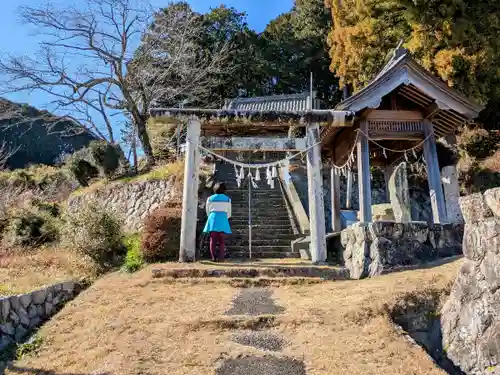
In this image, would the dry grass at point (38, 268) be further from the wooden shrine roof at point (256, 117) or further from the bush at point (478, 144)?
the bush at point (478, 144)

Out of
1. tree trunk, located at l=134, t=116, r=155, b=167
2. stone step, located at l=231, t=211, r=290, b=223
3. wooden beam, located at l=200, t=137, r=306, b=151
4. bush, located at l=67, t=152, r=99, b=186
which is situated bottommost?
stone step, located at l=231, t=211, r=290, b=223

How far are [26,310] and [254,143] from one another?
247 inches

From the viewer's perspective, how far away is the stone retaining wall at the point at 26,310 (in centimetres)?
669

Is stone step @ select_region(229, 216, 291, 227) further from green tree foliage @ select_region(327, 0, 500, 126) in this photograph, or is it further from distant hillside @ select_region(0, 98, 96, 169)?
distant hillside @ select_region(0, 98, 96, 169)

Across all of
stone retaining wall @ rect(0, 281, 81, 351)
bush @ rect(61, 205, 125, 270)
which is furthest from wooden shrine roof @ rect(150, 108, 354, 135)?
stone retaining wall @ rect(0, 281, 81, 351)

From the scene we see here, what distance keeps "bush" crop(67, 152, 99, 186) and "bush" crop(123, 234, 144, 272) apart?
7960 millimetres

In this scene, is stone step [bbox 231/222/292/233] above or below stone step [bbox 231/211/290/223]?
below

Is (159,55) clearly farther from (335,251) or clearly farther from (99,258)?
(335,251)

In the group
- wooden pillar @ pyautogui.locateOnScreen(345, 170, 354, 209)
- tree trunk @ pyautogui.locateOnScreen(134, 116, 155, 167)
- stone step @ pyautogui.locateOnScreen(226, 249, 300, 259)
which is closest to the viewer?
stone step @ pyautogui.locateOnScreen(226, 249, 300, 259)

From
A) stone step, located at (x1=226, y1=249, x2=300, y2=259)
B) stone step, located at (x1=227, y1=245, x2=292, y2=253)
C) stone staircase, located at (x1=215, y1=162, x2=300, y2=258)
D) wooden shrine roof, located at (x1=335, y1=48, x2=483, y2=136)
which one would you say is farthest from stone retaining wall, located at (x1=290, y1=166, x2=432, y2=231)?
wooden shrine roof, located at (x1=335, y1=48, x2=483, y2=136)

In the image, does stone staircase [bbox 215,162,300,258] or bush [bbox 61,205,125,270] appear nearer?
bush [bbox 61,205,125,270]

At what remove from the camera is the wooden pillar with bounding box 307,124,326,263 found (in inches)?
397

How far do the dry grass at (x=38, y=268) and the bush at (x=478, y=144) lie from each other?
48.6 feet

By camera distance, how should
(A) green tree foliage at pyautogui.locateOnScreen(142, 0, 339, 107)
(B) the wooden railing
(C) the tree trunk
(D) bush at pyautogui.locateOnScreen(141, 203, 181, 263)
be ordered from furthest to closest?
1. (A) green tree foliage at pyautogui.locateOnScreen(142, 0, 339, 107)
2. (C) the tree trunk
3. (B) the wooden railing
4. (D) bush at pyautogui.locateOnScreen(141, 203, 181, 263)
